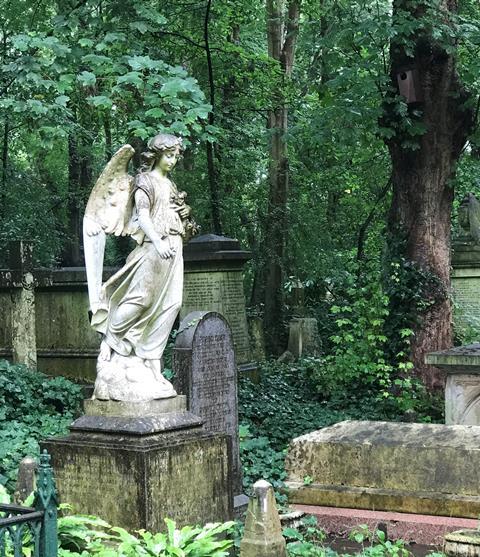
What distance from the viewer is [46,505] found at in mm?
4812

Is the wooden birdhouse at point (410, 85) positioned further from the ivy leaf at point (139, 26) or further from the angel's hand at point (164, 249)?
the angel's hand at point (164, 249)

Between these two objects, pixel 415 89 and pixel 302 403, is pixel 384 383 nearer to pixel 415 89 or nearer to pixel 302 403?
pixel 302 403

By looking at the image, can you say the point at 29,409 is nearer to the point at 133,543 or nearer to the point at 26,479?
the point at 26,479

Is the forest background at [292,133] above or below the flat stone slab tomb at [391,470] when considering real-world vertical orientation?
above

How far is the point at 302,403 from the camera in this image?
1498 centimetres

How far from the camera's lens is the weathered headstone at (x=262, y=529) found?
6.67 meters

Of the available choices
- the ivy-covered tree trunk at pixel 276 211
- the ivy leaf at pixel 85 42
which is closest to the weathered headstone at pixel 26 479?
the ivy leaf at pixel 85 42

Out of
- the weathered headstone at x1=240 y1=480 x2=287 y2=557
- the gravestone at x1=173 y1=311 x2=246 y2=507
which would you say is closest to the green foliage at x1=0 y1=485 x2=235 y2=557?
the weathered headstone at x1=240 y1=480 x2=287 y2=557

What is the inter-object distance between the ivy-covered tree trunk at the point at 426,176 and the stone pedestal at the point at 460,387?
304cm

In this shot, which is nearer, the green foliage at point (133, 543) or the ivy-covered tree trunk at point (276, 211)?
the green foliage at point (133, 543)

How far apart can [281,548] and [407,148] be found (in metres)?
8.57

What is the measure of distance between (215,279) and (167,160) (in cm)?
769

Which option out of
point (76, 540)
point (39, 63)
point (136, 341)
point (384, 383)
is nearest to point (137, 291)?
point (136, 341)

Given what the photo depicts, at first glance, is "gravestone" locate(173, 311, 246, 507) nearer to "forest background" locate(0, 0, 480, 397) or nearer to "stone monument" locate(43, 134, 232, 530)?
"stone monument" locate(43, 134, 232, 530)
